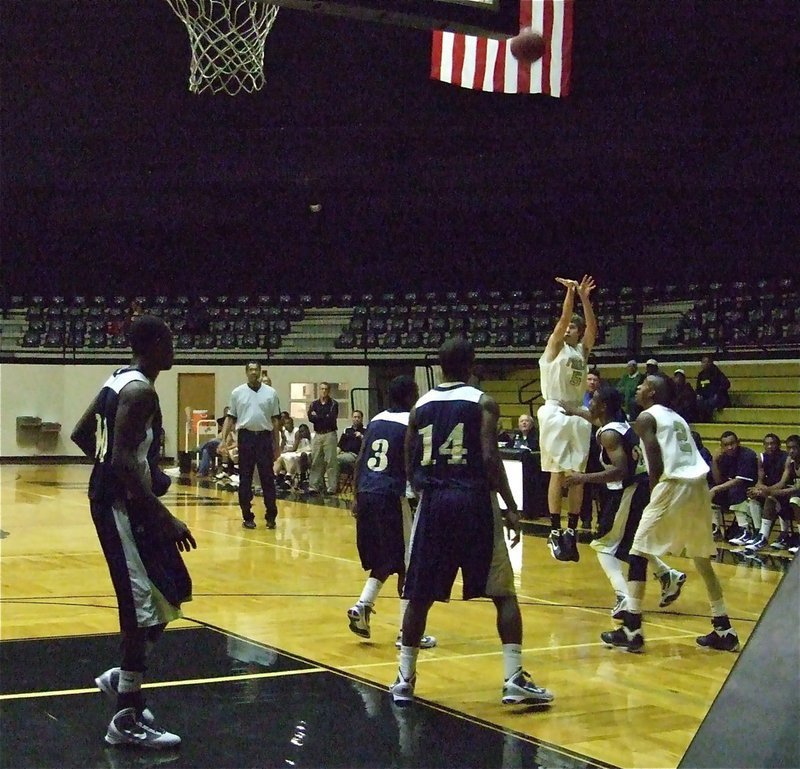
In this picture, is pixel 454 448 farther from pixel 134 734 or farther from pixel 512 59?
pixel 512 59

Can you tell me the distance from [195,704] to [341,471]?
1205 cm

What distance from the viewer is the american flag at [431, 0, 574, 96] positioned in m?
10.7

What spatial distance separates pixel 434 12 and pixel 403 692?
11.4 feet

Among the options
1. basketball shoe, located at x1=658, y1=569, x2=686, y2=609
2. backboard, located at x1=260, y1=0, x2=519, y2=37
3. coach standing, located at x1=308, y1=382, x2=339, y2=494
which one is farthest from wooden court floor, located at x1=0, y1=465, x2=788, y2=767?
coach standing, located at x1=308, y1=382, x2=339, y2=494

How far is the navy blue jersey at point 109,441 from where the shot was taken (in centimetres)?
458

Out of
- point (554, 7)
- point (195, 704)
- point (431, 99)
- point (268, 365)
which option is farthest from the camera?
point (268, 365)

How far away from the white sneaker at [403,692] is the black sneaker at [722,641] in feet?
7.59

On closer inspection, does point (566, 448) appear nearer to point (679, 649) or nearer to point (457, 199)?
point (679, 649)

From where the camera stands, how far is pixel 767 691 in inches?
121

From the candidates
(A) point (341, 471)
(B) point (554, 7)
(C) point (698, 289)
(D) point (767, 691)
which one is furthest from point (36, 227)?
(D) point (767, 691)

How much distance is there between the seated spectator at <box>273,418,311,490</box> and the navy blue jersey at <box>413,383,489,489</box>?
42.7ft

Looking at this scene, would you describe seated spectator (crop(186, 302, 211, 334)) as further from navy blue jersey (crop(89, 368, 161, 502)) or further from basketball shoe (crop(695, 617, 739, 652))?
navy blue jersey (crop(89, 368, 161, 502))

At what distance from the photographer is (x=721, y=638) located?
6.76 metres

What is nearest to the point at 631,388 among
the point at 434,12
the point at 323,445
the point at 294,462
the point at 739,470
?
the point at 739,470
